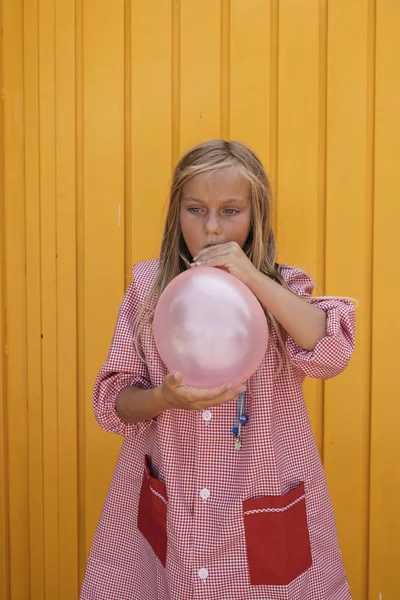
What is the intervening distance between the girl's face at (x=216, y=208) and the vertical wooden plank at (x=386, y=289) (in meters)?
0.83

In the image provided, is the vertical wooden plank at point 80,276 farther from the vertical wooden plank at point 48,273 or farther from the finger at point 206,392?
the finger at point 206,392

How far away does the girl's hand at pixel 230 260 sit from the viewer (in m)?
1.43

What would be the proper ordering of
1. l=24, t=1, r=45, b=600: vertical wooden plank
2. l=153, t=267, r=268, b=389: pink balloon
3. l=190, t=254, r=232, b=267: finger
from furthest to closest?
l=24, t=1, r=45, b=600: vertical wooden plank
l=190, t=254, r=232, b=267: finger
l=153, t=267, r=268, b=389: pink balloon

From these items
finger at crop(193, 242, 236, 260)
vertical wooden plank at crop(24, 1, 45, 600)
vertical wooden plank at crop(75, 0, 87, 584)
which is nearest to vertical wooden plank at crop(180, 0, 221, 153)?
vertical wooden plank at crop(75, 0, 87, 584)

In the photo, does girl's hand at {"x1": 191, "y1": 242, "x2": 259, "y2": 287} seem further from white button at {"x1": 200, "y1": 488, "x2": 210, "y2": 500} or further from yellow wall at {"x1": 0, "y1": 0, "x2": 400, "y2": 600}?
yellow wall at {"x1": 0, "y1": 0, "x2": 400, "y2": 600}

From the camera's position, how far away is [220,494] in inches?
58.9

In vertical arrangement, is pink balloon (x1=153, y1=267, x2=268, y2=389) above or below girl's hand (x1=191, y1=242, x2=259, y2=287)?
below

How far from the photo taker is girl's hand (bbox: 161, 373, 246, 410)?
1.29m

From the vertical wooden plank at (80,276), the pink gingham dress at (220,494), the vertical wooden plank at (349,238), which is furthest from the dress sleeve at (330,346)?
the vertical wooden plank at (80,276)

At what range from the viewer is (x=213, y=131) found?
2.28 metres

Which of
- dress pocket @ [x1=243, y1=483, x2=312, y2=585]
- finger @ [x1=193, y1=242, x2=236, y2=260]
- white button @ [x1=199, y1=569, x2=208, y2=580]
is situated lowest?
white button @ [x1=199, y1=569, x2=208, y2=580]

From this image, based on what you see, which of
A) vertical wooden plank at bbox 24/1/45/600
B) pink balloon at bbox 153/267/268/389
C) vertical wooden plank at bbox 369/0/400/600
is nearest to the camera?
pink balloon at bbox 153/267/268/389

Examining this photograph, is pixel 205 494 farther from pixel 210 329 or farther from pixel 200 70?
pixel 200 70

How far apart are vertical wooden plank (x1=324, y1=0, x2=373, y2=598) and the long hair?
2.07 ft
